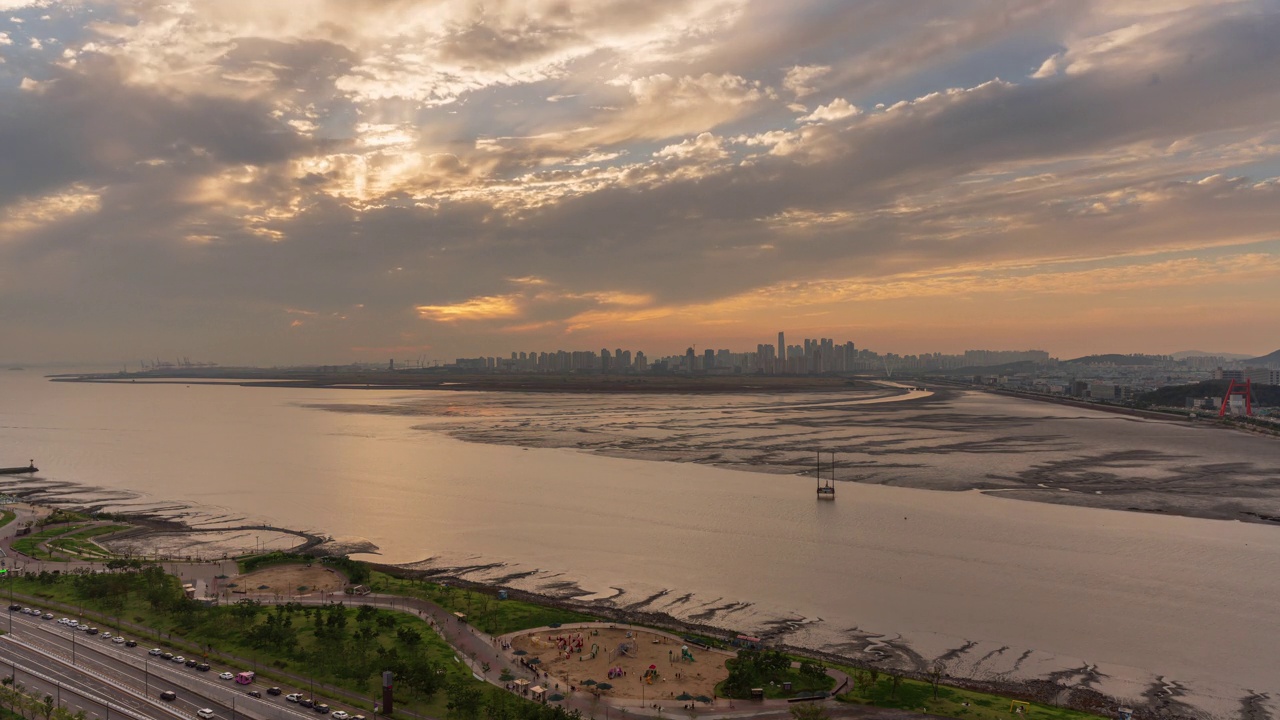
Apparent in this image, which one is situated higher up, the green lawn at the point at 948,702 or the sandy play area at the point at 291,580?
the sandy play area at the point at 291,580

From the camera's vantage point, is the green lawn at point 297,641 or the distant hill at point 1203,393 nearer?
the green lawn at point 297,641

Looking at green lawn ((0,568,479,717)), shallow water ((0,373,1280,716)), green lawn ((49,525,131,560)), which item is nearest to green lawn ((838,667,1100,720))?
shallow water ((0,373,1280,716))

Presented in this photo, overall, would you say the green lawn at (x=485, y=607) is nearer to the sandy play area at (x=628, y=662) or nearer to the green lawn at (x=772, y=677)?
Result: the sandy play area at (x=628, y=662)

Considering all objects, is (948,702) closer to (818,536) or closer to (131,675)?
(818,536)

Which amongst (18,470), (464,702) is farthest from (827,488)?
(18,470)

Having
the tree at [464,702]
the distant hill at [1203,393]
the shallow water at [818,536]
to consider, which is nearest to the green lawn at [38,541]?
the shallow water at [818,536]

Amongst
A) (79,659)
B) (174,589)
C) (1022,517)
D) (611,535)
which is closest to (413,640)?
(79,659)
